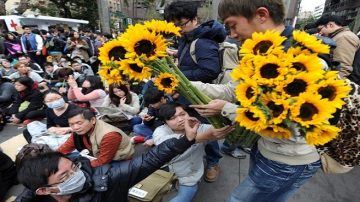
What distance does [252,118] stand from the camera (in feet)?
3.26

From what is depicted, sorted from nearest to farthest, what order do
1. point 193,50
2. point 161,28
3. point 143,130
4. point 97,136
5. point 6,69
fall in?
point 161,28 → point 193,50 → point 97,136 → point 143,130 → point 6,69

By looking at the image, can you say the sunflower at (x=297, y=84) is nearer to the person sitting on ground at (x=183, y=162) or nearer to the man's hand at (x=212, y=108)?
the man's hand at (x=212, y=108)

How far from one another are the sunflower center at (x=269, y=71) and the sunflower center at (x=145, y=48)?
0.56 metres

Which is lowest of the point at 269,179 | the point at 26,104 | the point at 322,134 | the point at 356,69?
the point at 26,104

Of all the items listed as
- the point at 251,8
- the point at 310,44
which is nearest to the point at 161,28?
the point at 251,8

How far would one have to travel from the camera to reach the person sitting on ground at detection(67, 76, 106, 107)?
14.7ft

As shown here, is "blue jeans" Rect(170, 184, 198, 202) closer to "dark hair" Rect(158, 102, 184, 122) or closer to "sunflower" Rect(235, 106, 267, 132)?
"dark hair" Rect(158, 102, 184, 122)

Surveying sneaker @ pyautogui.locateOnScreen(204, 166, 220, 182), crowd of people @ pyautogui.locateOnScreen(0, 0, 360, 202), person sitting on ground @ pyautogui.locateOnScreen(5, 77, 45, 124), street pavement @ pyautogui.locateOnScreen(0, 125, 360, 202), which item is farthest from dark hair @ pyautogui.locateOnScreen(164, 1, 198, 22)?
person sitting on ground @ pyautogui.locateOnScreen(5, 77, 45, 124)

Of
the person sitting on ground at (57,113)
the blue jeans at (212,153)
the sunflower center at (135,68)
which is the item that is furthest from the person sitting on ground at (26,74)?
the sunflower center at (135,68)

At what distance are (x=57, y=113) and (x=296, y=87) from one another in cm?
363

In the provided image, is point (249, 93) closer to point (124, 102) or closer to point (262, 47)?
point (262, 47)

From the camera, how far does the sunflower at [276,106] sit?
902 millimetres

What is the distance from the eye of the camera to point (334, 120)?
1.10 m

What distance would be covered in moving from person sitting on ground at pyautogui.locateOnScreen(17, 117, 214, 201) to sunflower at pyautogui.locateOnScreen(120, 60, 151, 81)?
24.3 inches
